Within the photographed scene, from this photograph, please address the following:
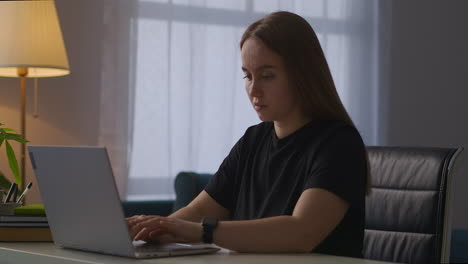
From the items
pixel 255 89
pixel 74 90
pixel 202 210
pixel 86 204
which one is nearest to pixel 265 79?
pixel 255 89

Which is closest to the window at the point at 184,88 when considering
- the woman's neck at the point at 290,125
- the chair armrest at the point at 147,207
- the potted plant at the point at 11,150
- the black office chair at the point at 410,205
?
the chair armrest at the point at 147,207

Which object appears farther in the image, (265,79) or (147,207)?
(147,207)

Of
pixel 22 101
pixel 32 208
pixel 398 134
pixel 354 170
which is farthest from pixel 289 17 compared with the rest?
pixel 398 134

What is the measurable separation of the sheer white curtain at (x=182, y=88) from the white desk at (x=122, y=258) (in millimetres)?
2297

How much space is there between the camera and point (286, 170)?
5.97ft

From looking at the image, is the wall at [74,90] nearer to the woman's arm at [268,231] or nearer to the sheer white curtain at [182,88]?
the sheer white curtain at [182,88]

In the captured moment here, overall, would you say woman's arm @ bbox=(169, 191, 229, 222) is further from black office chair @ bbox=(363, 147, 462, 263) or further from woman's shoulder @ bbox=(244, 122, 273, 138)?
black office chair @ bbox=(363, 147, 462, 263)

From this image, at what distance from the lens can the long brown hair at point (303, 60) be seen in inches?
69.9

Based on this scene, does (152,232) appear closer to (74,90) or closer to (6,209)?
(6,209)

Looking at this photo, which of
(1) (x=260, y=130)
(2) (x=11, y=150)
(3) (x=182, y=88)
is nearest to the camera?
(1) (x=260, y=130)

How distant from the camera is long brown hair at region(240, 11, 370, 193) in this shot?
1775 millimetres

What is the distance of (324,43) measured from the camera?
455 centimetres

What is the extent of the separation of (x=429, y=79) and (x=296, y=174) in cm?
349

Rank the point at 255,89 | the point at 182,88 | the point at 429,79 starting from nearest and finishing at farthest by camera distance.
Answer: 1. the point at 255,89
2. the point at 182,88
3. the point at 429,79
